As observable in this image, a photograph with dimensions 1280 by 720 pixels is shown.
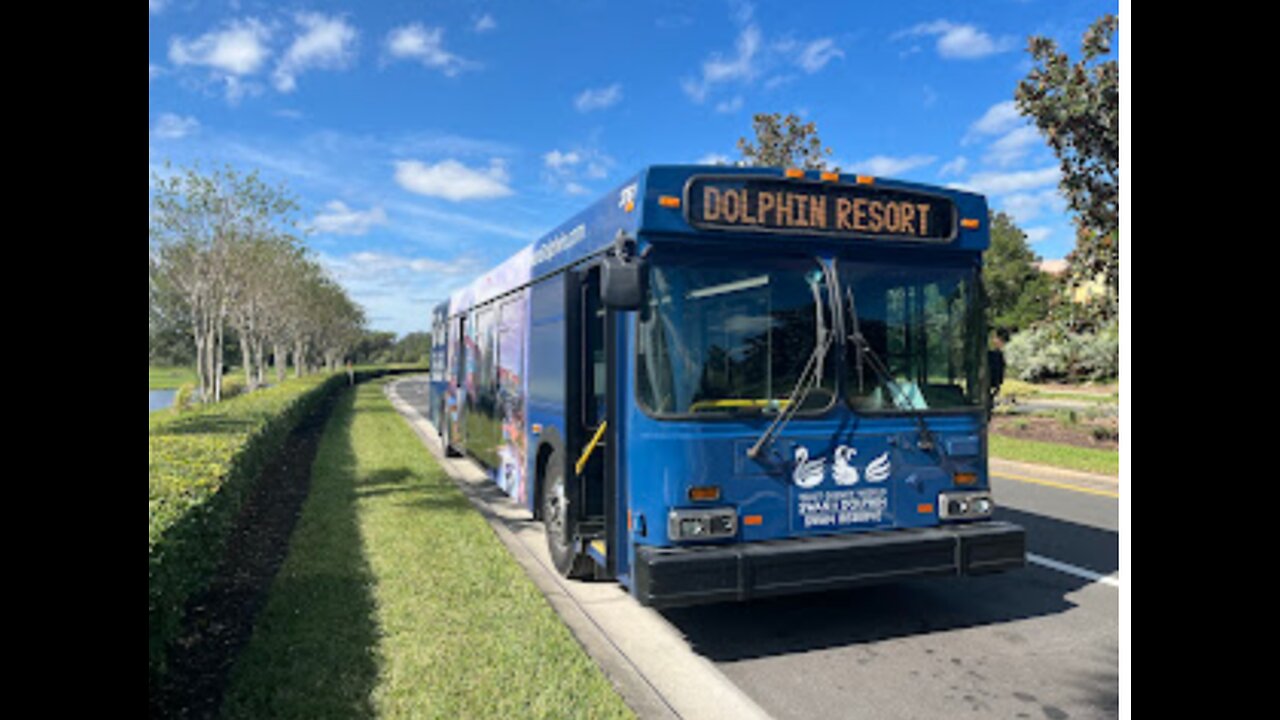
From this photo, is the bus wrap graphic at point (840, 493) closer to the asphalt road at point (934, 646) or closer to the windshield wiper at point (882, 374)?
the windshield wiper at point (882, 374)

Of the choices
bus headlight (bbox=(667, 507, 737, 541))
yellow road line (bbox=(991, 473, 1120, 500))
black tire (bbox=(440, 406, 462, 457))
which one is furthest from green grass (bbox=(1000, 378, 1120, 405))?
bus headlight (bbox=(667, 507, 737, 541))

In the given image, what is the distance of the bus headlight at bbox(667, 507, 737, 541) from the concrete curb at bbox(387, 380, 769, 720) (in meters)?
0.88

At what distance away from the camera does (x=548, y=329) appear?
7258mm

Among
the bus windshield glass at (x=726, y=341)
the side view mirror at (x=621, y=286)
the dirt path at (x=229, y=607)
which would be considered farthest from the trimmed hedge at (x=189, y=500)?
the bus windshield glass at (x=726, y=341)

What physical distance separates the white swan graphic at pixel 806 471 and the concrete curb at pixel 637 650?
134 centimetres

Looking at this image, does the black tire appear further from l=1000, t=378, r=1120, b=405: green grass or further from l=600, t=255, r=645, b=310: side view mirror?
l=1000, t=378, r=1120, b=405: green grass

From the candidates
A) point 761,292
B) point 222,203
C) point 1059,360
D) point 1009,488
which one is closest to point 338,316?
point 222,203

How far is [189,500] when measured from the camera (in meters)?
5.23

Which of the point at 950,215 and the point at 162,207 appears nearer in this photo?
the point at 950,215

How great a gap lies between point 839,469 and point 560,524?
2712 mm

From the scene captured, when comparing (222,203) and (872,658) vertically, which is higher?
(222,203)

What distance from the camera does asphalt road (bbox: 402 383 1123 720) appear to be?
14.6ft

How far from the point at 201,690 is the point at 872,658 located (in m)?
4.17
